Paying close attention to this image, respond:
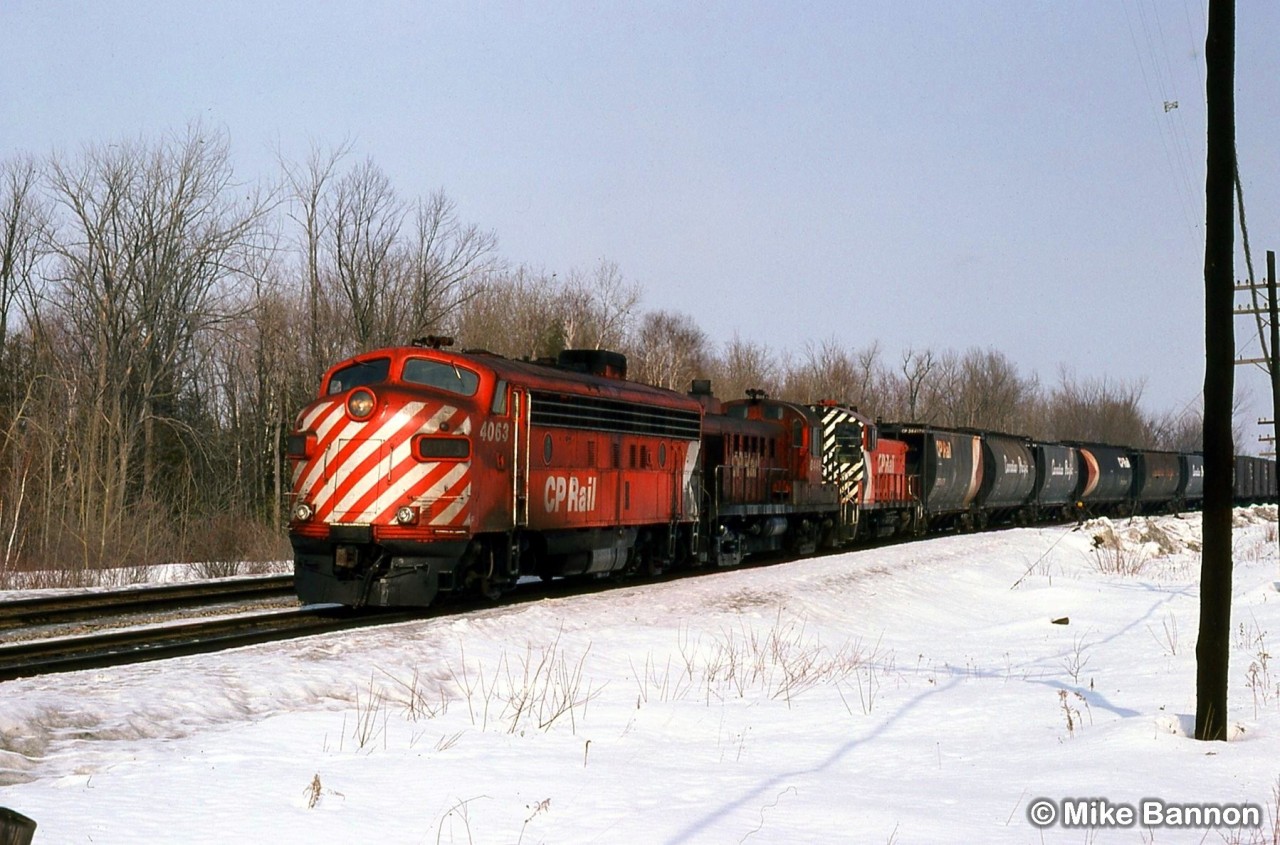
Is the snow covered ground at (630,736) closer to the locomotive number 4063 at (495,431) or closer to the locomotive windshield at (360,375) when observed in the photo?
the locomotive number 4063 at (495,431)

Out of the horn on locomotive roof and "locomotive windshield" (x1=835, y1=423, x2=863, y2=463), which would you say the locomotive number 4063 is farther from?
"locomotive windshield" (x1=835, y1=423, x2=863, y2=463)

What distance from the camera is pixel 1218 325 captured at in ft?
29.7

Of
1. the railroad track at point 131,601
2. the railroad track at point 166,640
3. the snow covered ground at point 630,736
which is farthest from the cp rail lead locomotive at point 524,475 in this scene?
the railroad track at point 131,601

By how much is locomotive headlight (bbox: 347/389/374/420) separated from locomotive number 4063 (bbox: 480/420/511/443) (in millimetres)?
1388

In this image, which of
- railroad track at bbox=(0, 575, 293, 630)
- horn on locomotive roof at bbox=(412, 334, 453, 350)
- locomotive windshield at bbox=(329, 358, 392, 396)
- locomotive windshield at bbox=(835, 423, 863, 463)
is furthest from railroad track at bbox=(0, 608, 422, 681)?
locomotive windshield at bbox=(835, 423, 863, 463)

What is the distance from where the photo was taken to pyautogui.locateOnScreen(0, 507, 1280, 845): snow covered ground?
628 cm

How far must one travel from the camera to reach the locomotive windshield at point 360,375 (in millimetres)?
15484

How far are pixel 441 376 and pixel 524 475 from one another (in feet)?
5.50

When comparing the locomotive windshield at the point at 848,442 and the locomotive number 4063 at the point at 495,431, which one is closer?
the locomotive number 4063 at the point at 495,431

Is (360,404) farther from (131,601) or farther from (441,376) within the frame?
(131,601)

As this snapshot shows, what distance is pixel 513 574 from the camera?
52.2ft

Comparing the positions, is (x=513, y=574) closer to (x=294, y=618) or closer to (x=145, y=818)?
(x=294, y=618)

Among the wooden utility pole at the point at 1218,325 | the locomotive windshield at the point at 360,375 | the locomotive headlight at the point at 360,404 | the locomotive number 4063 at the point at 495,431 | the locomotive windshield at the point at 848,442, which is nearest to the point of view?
the wooden utility pole at the point at 1218,325

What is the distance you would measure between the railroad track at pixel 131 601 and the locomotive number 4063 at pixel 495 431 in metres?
4.37
